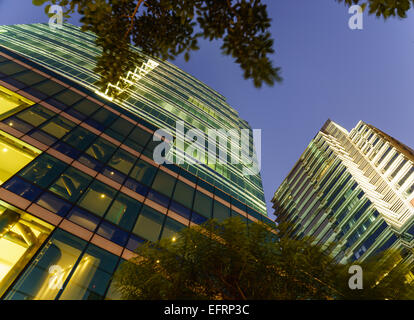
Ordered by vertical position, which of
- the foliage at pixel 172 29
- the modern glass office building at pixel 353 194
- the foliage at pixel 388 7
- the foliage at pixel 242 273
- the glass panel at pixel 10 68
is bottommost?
the modern glass office building at pixel 353 194

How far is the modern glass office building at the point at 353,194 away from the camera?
35656 millimetres

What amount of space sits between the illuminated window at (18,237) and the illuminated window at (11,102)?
8.46 m

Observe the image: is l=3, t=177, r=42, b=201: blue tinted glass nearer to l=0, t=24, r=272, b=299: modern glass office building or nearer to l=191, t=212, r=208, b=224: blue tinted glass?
l=0, t=24, r=272, b=299: modern glass office building

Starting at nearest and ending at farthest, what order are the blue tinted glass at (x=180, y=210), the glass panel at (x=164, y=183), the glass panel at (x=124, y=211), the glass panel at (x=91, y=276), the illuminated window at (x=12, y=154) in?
the glass panel at (x=91, y=276), the illuminated window at (x=12, y=154), the glass panel at (x=124, y=211), the blue tinted glass at (x=180, y=210), the glass panel at (x=164, y=183)

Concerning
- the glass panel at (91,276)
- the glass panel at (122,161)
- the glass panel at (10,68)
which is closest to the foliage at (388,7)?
the glass panel at (91,276)

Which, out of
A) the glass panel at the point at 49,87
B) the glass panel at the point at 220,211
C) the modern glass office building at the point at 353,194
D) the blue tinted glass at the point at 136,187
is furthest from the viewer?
the modern glass office building at the point at 353,194

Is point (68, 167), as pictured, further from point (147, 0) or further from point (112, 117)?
point (147, 0)

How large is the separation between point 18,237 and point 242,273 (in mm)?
10823

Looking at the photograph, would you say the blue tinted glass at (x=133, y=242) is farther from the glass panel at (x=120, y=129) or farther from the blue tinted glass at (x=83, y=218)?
the glass panel at (x=120, y=129)

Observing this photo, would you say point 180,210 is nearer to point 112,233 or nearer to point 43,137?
point 112,233
